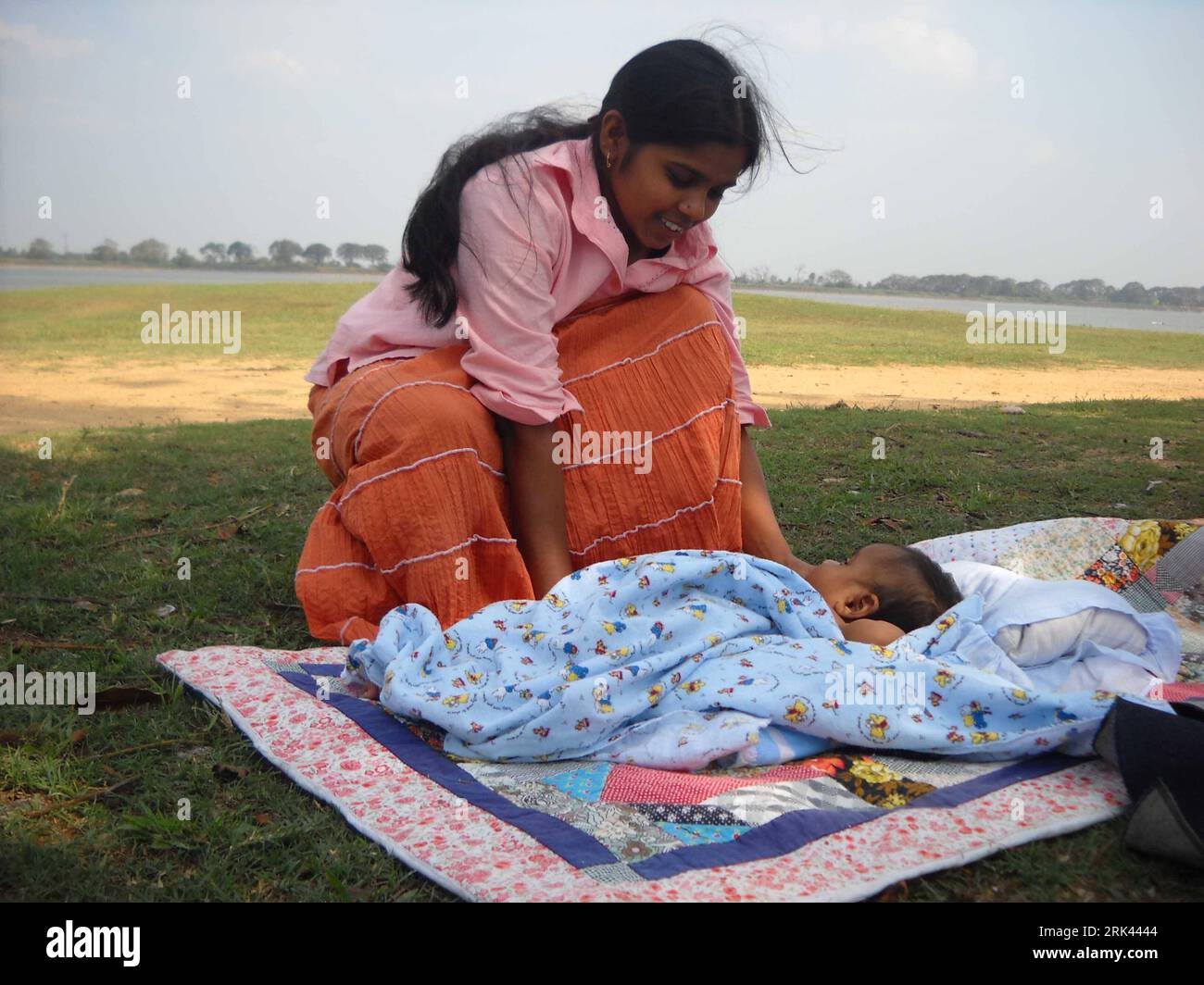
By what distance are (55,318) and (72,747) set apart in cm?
1988

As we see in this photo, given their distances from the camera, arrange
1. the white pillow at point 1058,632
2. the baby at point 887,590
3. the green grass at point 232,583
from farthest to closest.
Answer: the baby at point 887,590
the white pillow at point 1058,632
the green grass at point 232,583

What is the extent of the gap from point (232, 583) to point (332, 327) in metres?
16.1

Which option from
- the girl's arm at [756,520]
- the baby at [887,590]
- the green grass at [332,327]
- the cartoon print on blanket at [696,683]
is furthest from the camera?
the green grass at [332,327]

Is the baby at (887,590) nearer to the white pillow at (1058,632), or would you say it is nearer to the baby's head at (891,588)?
the baby's head at (891,588)

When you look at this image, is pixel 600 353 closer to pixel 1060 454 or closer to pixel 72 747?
pixel 72 747

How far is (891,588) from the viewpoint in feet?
9.96

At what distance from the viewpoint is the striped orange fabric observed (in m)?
3.04

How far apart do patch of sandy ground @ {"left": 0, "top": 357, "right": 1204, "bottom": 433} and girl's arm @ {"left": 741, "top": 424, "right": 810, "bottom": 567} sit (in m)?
5.28

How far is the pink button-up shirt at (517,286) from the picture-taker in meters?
3.14

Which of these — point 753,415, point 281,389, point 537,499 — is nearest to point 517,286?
point 537,499

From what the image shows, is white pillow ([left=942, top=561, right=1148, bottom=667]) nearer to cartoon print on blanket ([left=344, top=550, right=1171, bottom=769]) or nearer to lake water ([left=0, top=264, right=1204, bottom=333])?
cartoon print on blanket ([left=344, top=550, right=1171, bottom=769])

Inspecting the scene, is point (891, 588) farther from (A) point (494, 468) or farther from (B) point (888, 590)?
(A) point (494, 468)

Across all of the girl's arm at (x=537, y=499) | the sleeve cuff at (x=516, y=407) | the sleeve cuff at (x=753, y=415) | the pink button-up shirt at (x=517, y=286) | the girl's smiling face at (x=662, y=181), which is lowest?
the girl's arm at (x=537, y=499)

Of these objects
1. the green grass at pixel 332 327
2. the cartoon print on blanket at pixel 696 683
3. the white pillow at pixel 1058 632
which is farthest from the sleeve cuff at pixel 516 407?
the green grass at pixel 332 327
